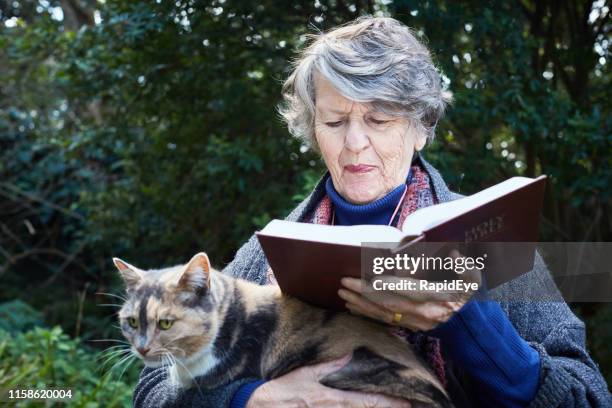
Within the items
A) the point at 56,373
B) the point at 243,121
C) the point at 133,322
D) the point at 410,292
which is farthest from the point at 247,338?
the point at 243,121

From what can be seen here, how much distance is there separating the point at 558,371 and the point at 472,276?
1.48 feet

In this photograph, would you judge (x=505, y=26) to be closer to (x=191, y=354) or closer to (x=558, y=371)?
(x=558, y=371)

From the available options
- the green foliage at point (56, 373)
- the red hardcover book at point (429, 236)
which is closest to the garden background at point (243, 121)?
the green foliage at point (56, 373)

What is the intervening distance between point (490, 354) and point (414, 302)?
27 cm

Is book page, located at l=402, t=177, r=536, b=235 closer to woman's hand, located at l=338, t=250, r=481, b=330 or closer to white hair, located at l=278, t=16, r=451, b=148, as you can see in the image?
woman's hand, located at l=338, t=250, r=481, b=330

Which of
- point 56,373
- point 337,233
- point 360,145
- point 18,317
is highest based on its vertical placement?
point 360,145

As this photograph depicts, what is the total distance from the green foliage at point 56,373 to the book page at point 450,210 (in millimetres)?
2638

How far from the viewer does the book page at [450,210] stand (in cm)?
171

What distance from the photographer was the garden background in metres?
4.37

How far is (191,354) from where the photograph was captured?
2113mm

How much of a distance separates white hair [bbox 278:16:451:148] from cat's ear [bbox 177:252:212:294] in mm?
763

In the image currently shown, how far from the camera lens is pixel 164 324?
6.85ft

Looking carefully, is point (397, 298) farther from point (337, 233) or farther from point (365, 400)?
point (365, 400)

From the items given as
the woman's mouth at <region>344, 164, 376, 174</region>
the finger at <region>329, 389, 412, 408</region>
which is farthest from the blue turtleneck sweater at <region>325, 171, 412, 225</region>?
the finger at <region>329, 389, 412, 408</region>
